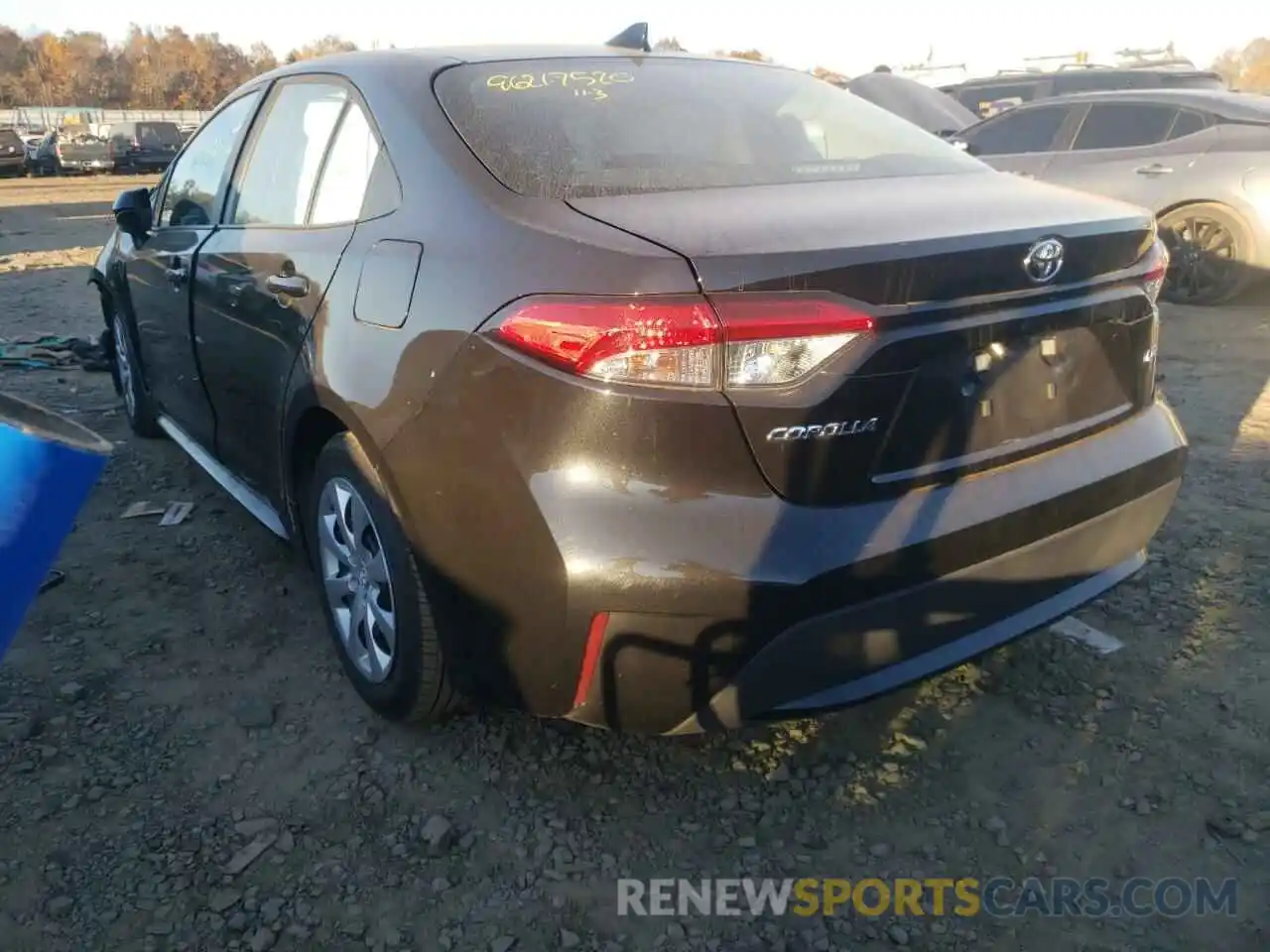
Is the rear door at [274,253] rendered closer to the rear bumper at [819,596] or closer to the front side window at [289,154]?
the front side window at [289,154]

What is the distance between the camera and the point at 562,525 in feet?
6.38

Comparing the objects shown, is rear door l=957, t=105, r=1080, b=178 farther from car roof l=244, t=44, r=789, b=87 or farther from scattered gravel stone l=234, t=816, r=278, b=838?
scattered gravel stone l=234, t=816, r=278, b=838

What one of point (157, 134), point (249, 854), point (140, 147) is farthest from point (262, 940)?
point (157, 134)

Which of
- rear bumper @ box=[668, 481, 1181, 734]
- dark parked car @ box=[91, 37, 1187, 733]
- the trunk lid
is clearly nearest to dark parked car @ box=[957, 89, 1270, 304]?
dark parked car @ box=[91, 37, 1187, 733]

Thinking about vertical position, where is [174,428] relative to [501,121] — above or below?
below

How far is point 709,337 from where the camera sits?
1848 mm

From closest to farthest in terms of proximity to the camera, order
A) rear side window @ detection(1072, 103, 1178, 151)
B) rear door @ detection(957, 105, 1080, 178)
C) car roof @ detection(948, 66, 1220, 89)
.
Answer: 1. rear side window @ detection(1072, 103, 1178, 151)
2. rear door @ detection(957, 105, 1080, 178)
3. car roof @ detection(948, 66, 1220, 89)

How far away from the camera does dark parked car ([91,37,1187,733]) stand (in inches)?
74.9

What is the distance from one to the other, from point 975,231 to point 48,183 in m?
30.4

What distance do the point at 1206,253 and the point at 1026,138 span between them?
1.80 m

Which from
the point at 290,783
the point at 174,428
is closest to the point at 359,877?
the point at 290,783

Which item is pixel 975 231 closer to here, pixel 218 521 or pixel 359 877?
pixel 359 877

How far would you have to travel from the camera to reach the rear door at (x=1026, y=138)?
8.20 metres
